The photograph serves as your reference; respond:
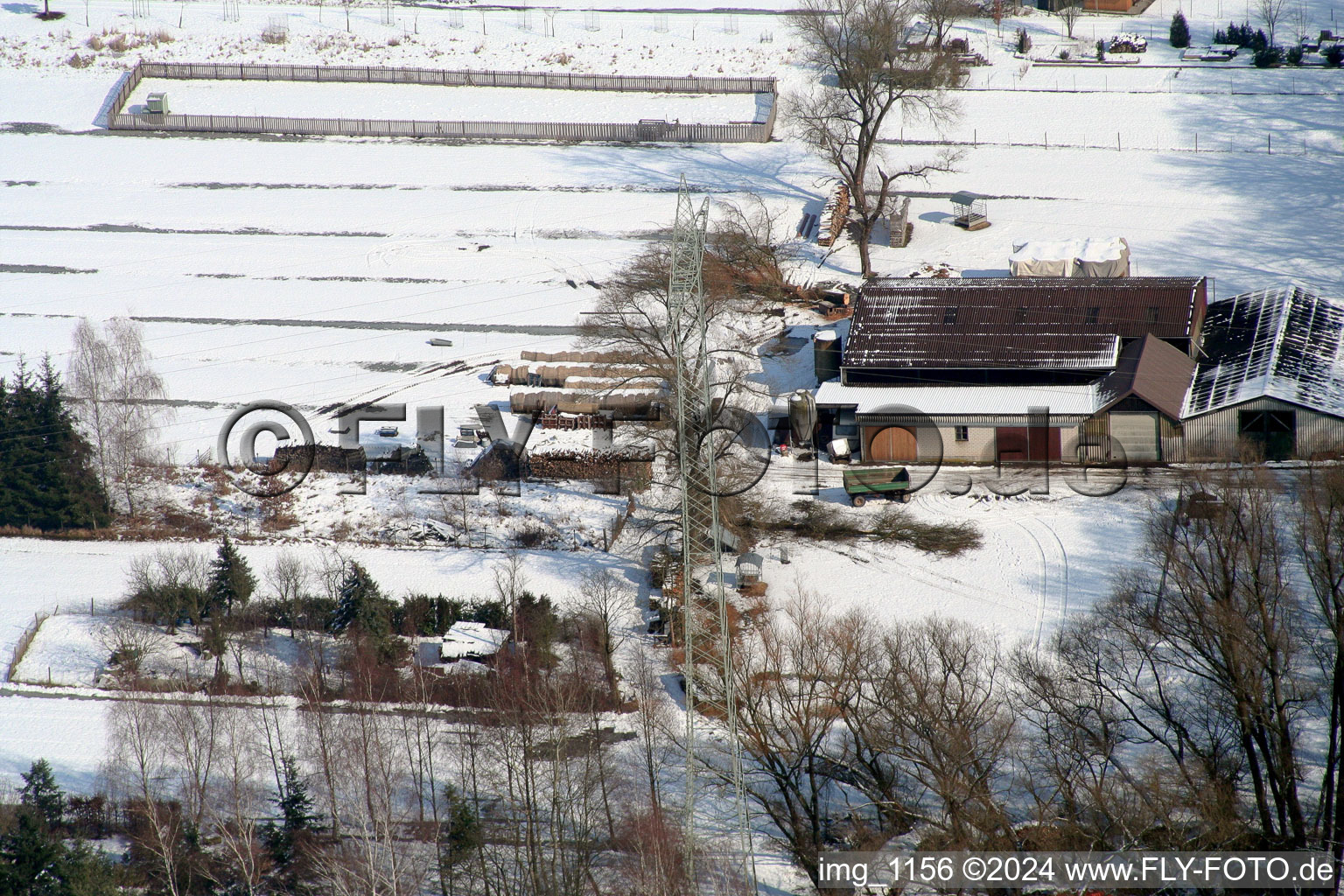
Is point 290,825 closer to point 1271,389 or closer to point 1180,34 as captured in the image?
point 1271,389

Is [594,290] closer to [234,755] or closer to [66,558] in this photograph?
[66,558]

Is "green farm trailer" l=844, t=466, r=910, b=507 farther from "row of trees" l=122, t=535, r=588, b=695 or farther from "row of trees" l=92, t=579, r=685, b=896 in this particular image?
"row of trees" l=92, t=579, r=685, b=896

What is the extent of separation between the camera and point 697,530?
38.2 metres

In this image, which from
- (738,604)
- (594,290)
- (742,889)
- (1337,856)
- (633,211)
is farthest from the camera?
(633,211)

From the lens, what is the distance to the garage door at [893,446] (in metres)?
44.8

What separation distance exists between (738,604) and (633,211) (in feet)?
86.1

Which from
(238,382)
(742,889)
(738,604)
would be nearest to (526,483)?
(738,604)

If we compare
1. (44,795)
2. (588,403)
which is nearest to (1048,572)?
(588,403)

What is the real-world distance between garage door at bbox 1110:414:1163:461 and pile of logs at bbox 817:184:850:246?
16.7 meters

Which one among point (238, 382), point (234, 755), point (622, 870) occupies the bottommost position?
point (622, 870)

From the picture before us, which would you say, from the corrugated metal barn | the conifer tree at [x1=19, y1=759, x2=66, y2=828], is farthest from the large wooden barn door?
the conifer tree at [x1=19, y1=759, x2=66, y2=828]

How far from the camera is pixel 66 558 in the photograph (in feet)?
143

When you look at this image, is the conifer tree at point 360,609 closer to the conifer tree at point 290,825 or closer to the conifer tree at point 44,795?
the conifer tree at point 290,825

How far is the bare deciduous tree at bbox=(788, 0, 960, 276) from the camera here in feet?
186
